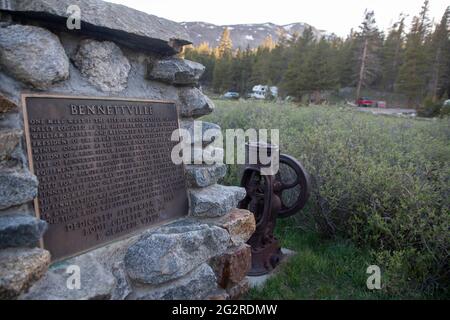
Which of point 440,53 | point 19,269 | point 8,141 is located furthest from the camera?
point 440,53

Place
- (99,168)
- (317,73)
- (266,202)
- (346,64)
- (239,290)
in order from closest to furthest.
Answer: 1. (99,168)
2. (239,290)
3. (266,202)
4. (317,73)
5. (346,64)

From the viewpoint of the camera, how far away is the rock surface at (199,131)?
275cm

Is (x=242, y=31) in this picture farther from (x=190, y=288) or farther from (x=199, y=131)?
(x=190, y=288)

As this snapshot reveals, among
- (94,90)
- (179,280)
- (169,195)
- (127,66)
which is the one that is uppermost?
(127,66)

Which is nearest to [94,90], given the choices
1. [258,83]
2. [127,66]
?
[127,66]

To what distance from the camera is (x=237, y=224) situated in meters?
2.71

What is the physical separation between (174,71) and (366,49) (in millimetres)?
36230

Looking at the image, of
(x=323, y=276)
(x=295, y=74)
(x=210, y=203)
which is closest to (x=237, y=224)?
(x=210, y=203)

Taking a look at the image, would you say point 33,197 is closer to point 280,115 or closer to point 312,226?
point 312,226

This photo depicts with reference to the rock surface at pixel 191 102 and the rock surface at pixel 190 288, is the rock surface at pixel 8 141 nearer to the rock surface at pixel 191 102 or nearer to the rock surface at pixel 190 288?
the rock surface at pixel 190 288

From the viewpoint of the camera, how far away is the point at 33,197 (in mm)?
1664

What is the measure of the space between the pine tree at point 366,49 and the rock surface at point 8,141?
36.1 metres

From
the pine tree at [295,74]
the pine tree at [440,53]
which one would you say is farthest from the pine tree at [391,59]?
the pine tree at [295,74]

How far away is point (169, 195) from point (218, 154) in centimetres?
61
